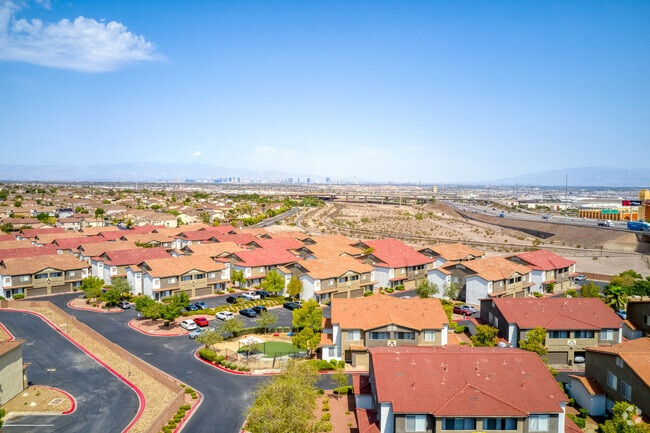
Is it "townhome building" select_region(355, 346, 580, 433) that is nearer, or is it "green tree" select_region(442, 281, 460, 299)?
"townhome building" select_region(355, 346, 580, 433)

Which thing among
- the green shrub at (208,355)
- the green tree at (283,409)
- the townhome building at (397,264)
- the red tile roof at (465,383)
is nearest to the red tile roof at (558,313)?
the red tile roof at (465,383)

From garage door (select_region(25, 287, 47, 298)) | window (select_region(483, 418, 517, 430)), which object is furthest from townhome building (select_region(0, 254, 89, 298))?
window (select_region(483, 418, 517, 430))

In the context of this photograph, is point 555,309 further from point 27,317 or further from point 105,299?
point 27,317

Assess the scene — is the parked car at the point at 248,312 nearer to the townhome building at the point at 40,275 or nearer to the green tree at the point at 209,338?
the green tree at the point at 209,338

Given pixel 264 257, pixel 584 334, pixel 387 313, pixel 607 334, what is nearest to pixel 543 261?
pixel 607 334

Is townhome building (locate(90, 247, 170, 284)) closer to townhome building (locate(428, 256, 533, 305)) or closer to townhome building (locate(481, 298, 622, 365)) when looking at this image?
townhome building (locate(428, 256, 533, 305))
